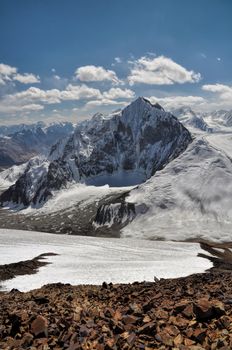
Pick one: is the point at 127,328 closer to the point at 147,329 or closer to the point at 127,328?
the point at 127,328

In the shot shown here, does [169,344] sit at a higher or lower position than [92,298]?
higher

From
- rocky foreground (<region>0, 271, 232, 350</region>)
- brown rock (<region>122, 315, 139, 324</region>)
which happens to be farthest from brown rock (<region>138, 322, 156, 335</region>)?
brown rock (<region>122, 315, 139, 324</region>)

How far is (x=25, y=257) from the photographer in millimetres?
68875

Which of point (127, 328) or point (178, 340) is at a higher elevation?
point (178, 340)

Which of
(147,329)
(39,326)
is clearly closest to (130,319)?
(147,329)

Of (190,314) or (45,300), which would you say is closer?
(190,314)

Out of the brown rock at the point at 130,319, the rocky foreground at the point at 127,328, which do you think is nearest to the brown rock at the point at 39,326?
the rocky foreground at the point at 127,328

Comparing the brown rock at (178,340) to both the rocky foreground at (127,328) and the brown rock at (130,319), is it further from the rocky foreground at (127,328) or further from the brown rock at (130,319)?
the brown rock at (130,319)

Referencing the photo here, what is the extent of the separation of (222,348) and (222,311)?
2574 millimetres

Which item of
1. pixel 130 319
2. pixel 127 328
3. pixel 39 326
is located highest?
pixel 130 319

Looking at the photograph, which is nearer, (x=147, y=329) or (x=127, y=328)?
(x=147, y=329)

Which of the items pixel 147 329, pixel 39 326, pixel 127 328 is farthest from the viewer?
pixel 39 326

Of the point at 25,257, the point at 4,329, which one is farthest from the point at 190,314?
the point at 25,257

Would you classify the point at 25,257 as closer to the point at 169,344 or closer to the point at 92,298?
the point at 92,298
